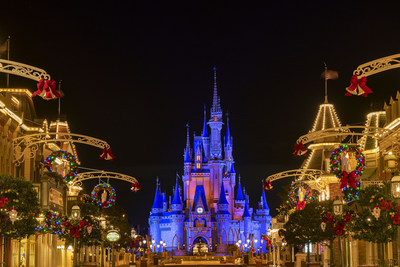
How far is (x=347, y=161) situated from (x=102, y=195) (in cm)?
1930

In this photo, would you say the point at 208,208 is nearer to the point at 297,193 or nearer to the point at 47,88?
the point at 297,193

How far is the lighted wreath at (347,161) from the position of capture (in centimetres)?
3259

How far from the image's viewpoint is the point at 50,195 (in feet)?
141

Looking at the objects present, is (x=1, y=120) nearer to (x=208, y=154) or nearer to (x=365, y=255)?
(x=365, y=255)

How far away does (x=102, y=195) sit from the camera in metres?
47.3

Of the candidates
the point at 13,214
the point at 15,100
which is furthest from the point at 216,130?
the point at 13,214

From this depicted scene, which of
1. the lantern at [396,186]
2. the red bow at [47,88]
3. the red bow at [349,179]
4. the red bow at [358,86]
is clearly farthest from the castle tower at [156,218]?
the red bow at [358,86]

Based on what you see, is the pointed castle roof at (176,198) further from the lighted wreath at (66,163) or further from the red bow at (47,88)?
the red bow at (47,88)

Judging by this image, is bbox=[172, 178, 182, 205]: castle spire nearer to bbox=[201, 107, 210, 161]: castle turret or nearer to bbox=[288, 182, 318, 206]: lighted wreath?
bbox=[201, 107, 210, 161]: castle turret

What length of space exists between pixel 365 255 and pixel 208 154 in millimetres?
138147

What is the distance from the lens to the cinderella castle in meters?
172

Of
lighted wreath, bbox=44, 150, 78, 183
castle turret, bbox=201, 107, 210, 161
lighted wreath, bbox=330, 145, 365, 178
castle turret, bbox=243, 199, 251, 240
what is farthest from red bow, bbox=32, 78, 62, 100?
castle turret, bbox=201, 107, 210, 161

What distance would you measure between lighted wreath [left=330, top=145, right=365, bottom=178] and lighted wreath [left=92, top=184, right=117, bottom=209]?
18.4 m

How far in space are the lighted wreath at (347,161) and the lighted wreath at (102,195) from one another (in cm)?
1844
